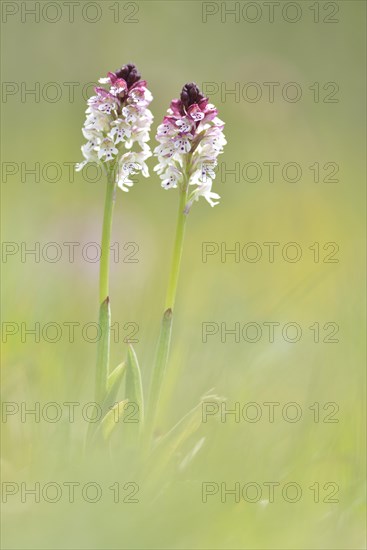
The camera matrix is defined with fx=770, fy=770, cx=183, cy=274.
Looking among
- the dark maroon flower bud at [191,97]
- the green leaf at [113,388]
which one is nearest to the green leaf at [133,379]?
the green leaf at [113,388]

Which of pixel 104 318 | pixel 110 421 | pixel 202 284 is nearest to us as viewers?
pixel 110 421

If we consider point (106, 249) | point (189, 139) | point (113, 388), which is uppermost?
point (189, 139)

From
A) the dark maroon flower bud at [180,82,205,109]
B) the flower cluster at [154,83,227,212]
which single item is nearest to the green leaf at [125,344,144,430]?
the flower cluster at [154,83,227,212]

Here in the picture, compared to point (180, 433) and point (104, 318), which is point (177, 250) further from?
point (180, 433)

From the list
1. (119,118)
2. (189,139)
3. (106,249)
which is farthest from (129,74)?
(106,249)

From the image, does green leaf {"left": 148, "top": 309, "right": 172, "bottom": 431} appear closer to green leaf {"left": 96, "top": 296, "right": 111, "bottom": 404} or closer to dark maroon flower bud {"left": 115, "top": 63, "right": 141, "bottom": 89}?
green leaf {"left": 96, "top": 296, "right": 111, "bottom": 404}
